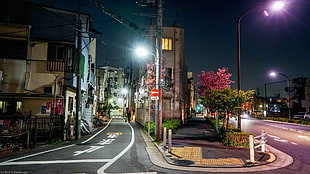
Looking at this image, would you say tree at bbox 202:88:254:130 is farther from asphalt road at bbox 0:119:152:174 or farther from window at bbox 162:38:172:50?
window at bbox 162:38:172:50

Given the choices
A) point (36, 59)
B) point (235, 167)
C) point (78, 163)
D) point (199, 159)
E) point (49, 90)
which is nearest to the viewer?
point (235, 167)

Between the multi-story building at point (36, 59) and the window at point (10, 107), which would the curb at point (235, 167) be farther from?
the window at point (10, 107)

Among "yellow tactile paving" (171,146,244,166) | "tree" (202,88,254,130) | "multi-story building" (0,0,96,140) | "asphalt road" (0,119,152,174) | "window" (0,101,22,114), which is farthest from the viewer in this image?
"window" (0,101,22,114)

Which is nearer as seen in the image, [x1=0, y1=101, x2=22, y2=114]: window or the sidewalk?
the sidewalk

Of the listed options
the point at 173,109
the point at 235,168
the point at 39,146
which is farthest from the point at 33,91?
the point at 173,109

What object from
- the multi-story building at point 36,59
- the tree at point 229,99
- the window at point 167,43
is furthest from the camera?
the window at point 167,43

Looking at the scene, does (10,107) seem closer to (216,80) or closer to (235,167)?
(235,167)

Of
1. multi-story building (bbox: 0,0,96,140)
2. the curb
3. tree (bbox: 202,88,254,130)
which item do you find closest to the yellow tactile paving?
the curb

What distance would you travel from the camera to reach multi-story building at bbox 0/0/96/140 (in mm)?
15609

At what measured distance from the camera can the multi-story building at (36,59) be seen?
15.6 m

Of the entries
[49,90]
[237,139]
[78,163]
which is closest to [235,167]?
[237,139]

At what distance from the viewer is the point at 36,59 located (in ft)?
52.6

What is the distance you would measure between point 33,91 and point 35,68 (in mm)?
1891

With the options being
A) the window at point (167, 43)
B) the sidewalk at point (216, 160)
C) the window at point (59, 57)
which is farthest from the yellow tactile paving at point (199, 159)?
the window at point (167, 43)
